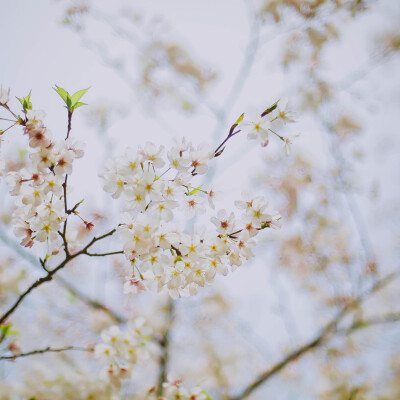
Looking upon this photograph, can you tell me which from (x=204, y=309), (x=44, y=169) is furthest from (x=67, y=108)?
(x=204, y=309)

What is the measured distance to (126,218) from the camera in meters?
1.35

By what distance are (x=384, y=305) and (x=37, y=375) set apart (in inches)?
332

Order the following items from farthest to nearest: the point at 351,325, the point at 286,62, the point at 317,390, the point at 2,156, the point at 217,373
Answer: the point at 317,390, the point at 217,373, the point at 286,62, the point at 351,325, the point at 2,156

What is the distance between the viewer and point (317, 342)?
4.14 m

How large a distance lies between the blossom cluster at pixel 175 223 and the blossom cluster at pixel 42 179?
0.64 feet

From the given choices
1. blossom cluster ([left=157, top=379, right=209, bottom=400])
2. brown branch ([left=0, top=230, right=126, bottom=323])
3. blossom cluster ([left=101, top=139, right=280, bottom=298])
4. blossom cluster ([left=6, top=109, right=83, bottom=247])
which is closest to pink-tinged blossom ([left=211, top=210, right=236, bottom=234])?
blossom cluster ([left=101, top=139, right=280, bottom=298])

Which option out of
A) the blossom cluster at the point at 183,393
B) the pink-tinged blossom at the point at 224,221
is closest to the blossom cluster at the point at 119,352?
the blossom cluster at the point at 183,393

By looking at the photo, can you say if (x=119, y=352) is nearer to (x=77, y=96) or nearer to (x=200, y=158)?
(x=200, y=158)

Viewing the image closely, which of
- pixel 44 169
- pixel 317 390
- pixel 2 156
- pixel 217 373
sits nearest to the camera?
pixel 44 169

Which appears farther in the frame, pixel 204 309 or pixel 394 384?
pixel 394 384

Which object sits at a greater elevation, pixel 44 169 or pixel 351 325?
pixel 351 325

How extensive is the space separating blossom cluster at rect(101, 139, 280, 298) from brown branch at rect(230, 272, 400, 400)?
3.11m

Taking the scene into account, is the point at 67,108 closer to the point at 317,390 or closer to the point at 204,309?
the point at 204,309

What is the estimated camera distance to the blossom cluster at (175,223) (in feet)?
4.28
